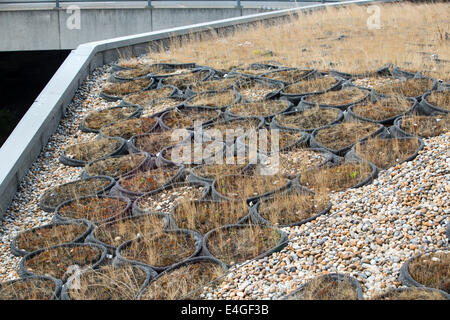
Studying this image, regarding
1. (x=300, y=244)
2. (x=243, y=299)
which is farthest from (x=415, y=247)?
(x=243, y=299)

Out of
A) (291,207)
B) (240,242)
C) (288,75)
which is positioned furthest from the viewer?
(288,75)

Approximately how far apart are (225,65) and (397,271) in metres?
6.58

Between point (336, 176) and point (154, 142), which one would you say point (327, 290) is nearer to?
point (336, 176)

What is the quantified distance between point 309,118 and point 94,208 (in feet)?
9.66

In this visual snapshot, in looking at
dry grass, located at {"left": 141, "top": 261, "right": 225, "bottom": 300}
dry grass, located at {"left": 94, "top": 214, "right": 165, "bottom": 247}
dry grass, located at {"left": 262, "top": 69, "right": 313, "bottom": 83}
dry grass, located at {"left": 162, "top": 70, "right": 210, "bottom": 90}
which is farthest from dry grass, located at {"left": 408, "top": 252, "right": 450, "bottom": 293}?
dry grass, located at {"left": 162, "top": 70, "right": 210, "bottom": 90}

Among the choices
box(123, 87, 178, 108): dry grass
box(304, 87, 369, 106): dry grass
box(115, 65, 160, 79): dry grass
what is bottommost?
box(123, 87, 178, 108): dry grass

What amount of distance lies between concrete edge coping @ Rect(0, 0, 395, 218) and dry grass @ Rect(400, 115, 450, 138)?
442cm

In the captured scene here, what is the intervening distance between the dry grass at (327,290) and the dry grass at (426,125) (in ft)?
9.55

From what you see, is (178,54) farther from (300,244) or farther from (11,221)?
(300,244)

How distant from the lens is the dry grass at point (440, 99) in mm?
6902

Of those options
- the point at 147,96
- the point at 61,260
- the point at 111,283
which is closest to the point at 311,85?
the point at 147,96

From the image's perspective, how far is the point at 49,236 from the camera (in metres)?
5.37

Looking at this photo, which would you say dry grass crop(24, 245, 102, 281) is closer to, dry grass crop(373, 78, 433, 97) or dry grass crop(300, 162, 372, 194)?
dry grass crop(300, 162, 372, 194)

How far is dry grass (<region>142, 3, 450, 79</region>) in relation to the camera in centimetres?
930
